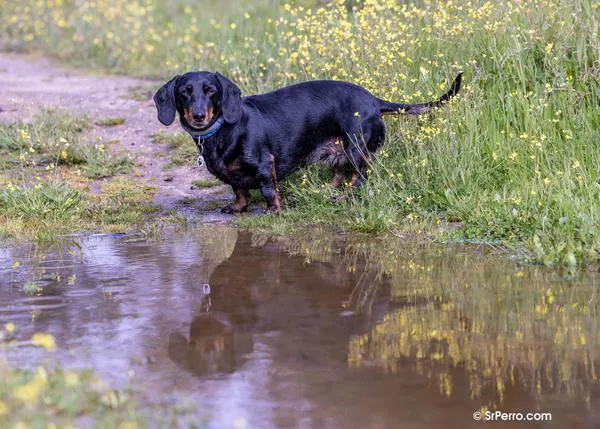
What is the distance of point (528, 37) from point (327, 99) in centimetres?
162

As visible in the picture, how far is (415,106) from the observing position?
245 inches

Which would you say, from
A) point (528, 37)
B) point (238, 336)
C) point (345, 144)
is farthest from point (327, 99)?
point (238, 336)

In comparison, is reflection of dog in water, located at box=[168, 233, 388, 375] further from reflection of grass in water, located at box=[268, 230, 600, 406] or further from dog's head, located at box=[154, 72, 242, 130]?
dog's head, located at box=[154, 72, 242, 130]

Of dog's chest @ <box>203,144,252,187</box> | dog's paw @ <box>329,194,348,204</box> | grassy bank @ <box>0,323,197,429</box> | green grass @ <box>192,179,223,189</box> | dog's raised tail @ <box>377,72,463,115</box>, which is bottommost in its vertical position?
grassy bank @ <box>0,323,197,429</box>

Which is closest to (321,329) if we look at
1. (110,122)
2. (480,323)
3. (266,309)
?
(266,309)

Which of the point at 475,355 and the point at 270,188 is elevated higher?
the point at 270,188

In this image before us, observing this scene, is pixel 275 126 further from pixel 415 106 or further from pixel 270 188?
pixel 415 106

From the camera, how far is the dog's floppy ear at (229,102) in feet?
19.5

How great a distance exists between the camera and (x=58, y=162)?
7.19 m

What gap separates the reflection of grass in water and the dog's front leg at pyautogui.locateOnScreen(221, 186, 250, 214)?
1343mm

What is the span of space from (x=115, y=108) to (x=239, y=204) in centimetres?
269

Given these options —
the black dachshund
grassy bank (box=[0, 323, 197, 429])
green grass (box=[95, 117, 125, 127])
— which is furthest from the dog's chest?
grassy bank (box=[0, 323, 197, 429])

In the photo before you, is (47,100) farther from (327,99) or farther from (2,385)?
(2,385)

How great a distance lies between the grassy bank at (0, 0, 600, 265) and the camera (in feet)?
17.1
